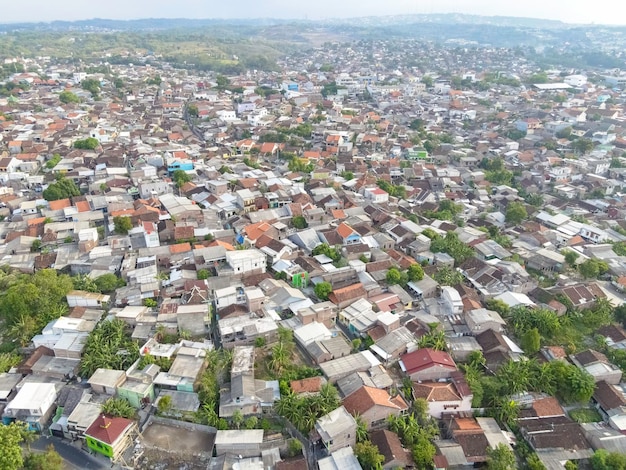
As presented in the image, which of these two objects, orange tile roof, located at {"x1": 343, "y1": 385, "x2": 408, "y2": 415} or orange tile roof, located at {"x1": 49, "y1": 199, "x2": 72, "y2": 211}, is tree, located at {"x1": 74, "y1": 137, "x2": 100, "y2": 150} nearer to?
orange tile roof, located at {"x1": 49, "y1": 199, "x2": 72, "y2": 211}

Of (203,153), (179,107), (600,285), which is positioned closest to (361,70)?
(179,107)

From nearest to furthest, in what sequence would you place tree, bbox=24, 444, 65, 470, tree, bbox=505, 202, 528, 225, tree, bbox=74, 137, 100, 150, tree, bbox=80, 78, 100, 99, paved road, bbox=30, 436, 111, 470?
tree, bbox=24, 444, 65, 470, paved road, bbox=30, 436, 111, 470, tree, bbox=505, 202, 528, 225, tree, bbox=74, 137, 100, 150, tree, bbox=80, 78, 100, 99

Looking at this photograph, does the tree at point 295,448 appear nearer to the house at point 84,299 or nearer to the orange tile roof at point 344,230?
the house at point 84,299

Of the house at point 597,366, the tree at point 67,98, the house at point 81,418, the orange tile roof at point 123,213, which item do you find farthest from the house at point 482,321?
the tree at point 67,98

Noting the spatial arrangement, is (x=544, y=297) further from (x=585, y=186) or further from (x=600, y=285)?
(x=585, y=186)

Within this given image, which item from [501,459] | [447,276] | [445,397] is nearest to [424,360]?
[445,397]

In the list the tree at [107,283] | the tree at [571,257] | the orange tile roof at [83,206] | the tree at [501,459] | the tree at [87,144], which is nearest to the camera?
the tree at [501,459]

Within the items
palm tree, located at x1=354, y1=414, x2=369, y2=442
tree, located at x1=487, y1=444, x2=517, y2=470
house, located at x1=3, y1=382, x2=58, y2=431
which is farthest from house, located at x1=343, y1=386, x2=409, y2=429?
house, located at x1=3, y1=382, x2=58, y2=431
